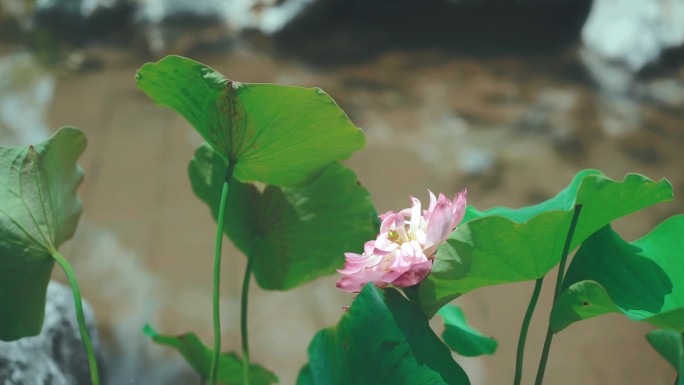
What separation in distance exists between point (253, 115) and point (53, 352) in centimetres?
54

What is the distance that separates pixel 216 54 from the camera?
2.80 metres

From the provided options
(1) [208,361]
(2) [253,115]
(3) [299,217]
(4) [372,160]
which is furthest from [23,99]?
(2) [253,115]

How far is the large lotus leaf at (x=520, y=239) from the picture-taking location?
1.79 ft

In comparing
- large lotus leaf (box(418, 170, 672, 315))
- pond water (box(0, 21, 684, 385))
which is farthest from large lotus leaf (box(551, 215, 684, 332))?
pond water (box(0, 21, 684, 385))

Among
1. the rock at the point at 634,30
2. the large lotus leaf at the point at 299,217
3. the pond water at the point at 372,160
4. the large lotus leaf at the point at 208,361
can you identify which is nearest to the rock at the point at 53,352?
the large lotus leaf at the point at 208,361

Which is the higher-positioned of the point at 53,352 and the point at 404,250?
the point at 404,250

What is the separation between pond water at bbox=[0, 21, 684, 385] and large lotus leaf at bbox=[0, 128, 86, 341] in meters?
0.80

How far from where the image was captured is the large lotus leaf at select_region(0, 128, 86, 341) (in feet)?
2.29

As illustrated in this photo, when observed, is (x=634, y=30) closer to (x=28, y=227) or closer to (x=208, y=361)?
(x=208, y=361)

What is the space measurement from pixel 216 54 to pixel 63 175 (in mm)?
2109

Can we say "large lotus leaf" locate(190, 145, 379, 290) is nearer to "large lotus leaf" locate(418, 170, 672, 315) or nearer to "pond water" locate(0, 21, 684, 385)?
"large lotus leaf" locate(418, 170, 672, 315)

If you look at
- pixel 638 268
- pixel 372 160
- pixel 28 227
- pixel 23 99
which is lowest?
pixel 372 160

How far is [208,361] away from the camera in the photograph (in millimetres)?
902

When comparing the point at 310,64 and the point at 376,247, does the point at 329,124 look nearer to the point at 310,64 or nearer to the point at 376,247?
the point at 376,247
